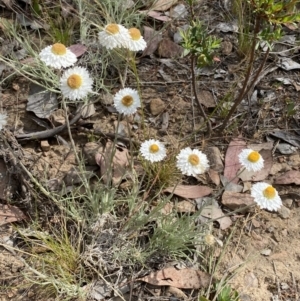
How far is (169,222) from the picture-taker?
1.52m

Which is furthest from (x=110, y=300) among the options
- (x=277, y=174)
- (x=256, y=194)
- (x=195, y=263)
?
(x=277, y=174)

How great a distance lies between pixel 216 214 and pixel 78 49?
0.93 meters

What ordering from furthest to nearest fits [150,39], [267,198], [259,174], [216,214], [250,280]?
[150,39] < [259,174] < [216,214] < [250,280] < [267,198]

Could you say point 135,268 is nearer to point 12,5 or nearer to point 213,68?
point 213,68

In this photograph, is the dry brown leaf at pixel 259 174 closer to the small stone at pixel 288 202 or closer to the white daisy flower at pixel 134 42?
the small stone at pixel 288 202

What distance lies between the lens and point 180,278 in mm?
1542

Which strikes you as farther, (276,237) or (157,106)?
(157,106)

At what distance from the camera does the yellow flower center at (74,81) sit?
1.37m

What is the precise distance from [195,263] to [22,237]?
57cm

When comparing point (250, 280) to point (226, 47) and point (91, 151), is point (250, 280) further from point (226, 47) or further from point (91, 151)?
point (226, 47)

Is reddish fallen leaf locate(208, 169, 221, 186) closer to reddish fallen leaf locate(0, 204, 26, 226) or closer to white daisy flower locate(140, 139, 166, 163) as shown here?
white daisy flower locate(140, 139, 166, 163)

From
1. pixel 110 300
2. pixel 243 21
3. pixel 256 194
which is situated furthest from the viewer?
Answer: pixel 243 21

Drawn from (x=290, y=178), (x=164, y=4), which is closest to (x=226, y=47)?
(x=164, y=4)

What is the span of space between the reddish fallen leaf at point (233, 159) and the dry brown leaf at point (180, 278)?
1.34ft
